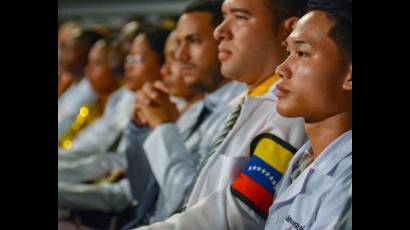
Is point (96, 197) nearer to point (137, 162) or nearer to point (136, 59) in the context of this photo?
point (137, 162)

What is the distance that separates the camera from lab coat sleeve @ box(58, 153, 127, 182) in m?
2.32

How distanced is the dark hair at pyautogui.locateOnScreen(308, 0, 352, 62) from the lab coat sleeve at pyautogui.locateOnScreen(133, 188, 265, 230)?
1.01 feet

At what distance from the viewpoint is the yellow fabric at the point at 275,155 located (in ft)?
3.75

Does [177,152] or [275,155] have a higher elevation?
[275,155]

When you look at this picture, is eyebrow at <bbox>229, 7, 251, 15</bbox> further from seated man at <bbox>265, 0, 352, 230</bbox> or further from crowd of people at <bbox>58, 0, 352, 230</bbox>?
seated man at <bbox>265, 0, 352, 230</bbox>

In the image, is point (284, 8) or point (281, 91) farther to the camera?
point (284, 8)

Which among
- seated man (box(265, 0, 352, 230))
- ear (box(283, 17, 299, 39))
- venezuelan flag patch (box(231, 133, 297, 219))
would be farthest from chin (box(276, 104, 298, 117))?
ear (box(283, 17, 299, 39))

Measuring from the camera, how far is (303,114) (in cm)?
104

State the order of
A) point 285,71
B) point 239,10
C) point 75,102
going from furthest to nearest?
point 75,102
point 239,10
point 285,71

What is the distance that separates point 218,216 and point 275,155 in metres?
0.13

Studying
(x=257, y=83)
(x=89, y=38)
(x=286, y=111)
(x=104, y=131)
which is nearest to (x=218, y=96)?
(x=257, y=83)

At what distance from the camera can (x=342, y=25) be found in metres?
0.98

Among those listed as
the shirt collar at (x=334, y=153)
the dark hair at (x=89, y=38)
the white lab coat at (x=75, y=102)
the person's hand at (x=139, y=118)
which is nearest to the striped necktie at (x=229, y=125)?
the shirt collar at (x=334, y=153)
